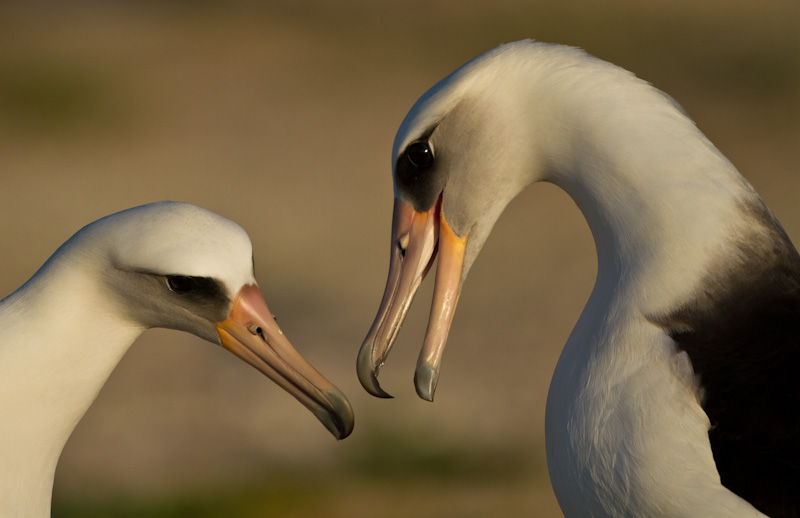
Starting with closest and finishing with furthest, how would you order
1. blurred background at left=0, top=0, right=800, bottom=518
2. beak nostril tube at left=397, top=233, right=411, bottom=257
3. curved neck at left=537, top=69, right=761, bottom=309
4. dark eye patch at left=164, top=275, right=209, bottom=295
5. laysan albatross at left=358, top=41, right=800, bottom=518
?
laysan albatross at left=358, top=41, right=800, bottom=518 < curved neck at left=537, top=69, right=761, bottom=309 < dark eye patch at left=164, top=275, right=209, bottom=295 < beak nostril tube at left=397, top=233, right=411, bottom=257 < blurred background at left=0, top=0, right=800, bottom=518

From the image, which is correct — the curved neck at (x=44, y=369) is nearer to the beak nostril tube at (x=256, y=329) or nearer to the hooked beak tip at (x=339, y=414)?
the beak nostril tube at (x=256, y=329)

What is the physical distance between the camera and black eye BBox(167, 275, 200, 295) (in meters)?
3.58

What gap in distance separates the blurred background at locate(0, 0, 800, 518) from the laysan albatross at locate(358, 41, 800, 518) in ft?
12.7

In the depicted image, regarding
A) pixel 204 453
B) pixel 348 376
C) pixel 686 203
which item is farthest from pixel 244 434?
pixel 686 203

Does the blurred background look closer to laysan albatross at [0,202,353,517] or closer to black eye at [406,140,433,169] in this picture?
laysan albatross at [0,202,353,517]

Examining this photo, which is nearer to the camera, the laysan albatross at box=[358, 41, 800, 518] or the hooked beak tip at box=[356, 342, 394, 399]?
the laysan albatross at box=[358, 41, 800, 518]

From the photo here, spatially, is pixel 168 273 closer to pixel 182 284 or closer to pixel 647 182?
pixel 182 284

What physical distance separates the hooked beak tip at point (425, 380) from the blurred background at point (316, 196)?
3.65m

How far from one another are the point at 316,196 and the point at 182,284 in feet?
27.0

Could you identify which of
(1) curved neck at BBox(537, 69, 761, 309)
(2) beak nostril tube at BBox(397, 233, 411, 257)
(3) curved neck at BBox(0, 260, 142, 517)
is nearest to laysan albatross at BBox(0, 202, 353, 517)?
(3) curved neck at BBox(0, 260, 142, 517)

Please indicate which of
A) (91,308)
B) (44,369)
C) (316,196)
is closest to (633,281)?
(91,308)

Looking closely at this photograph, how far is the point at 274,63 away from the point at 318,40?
1.25 m

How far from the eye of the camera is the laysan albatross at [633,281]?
3154 millimetres

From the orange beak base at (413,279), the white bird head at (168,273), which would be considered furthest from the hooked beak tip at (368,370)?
the white bird head at (168,273)
